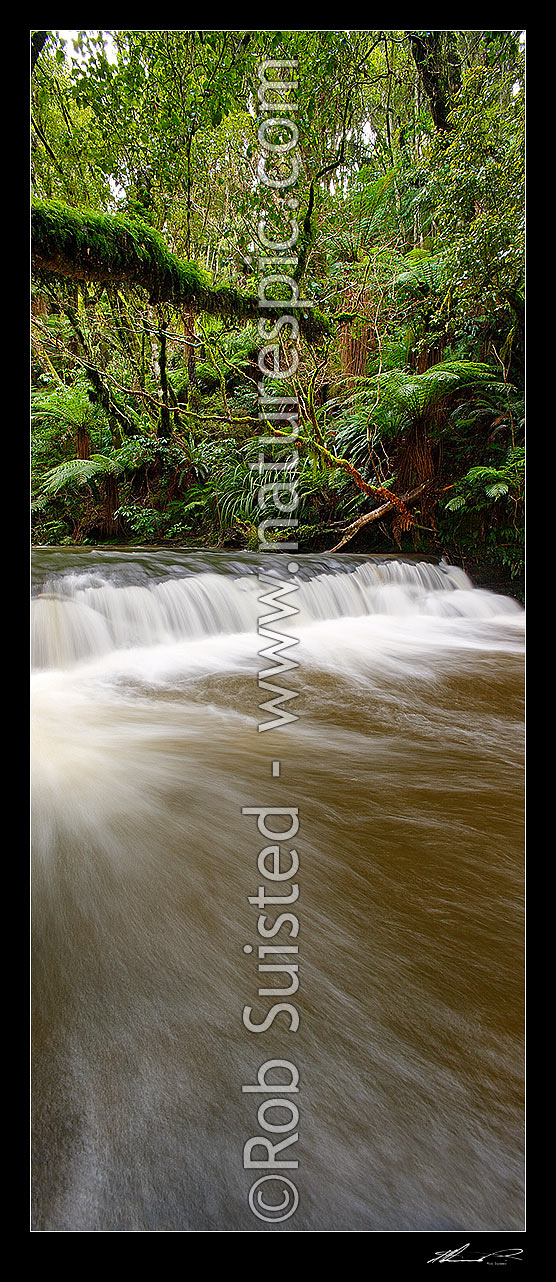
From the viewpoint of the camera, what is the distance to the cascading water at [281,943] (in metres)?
0.55

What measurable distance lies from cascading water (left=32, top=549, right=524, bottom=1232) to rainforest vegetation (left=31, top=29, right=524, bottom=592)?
72 centimetres

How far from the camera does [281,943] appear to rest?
0.80 metres

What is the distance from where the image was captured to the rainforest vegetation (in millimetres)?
1427

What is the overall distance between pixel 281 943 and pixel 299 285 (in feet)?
5.71

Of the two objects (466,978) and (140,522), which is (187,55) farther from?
(466,978)

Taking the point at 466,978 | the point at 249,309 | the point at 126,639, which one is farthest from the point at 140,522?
the point at 466,978

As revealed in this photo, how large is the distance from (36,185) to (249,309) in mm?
593

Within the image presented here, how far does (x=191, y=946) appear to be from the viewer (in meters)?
0.77

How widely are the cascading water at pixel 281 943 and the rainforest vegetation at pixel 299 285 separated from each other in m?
0.72
